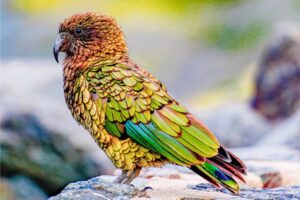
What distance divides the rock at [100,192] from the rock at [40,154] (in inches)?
198

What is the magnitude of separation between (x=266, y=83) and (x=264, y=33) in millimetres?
3320

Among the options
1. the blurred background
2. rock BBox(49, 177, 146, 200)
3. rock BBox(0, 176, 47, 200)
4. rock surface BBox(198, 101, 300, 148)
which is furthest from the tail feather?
rock surface BBox(198, 101, 300, 148)

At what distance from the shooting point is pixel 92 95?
5.34 meters

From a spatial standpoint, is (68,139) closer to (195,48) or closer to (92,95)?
(92,95)

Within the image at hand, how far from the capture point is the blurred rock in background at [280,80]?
1254cm

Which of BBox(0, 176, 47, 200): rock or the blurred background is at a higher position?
the blurred background

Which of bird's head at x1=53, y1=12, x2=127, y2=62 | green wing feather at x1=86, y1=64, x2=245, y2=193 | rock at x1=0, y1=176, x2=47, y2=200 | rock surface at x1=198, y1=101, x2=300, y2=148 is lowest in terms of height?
green wing feather at x1=86, y1=64, x2=245, y2=193

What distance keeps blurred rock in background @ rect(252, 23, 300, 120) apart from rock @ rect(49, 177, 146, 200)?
24.2 ft

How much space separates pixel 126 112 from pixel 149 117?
14 centimetres

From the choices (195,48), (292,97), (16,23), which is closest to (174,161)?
(292,97)

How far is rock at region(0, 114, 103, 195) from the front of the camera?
33.8 feet

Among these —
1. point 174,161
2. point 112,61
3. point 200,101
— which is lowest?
point 174,161

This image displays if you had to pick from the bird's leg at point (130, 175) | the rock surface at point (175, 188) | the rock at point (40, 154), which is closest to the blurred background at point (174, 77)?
the rock at point (40, 154)

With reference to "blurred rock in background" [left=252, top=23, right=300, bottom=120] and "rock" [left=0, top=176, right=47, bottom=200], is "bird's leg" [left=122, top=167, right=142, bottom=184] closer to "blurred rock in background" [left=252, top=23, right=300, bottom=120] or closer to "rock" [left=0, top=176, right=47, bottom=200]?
"rock" [left=0, top=176, right=47, bottom=200]
